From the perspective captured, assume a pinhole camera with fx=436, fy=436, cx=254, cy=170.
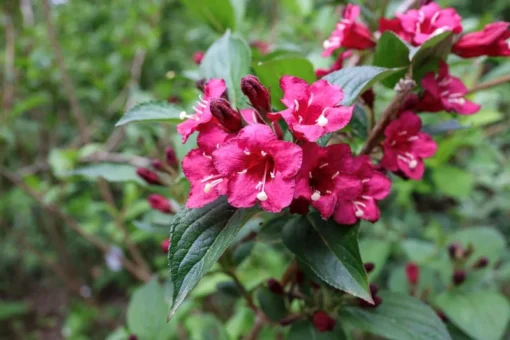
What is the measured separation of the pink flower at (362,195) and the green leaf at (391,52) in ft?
0.52

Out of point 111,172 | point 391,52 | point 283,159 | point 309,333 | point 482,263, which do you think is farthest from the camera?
point 482,263

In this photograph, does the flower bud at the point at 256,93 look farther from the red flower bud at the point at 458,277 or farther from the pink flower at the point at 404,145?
the red flower bud at the point at 458,277

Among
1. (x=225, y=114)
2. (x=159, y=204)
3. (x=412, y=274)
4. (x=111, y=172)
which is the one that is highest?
(x=225, y=114)

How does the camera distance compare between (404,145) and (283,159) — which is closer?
(283,159)

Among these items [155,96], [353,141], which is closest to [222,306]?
[155,96]

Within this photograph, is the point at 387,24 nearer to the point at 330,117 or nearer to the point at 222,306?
the point at 330,117

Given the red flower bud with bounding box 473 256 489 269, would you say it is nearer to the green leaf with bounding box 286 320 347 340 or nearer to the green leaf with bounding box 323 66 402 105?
the green leaf with bounding box 286 320 347 340

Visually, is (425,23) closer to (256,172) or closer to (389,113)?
(389,113)

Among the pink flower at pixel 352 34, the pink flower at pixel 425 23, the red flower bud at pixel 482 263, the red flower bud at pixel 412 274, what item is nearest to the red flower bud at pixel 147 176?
the pink flower at pixel 352 34

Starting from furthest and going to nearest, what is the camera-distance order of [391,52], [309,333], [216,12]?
[216,12] < [309,333] < [391,52]

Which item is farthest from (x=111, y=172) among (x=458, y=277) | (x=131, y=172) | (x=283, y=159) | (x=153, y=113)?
(x=458, y=277)

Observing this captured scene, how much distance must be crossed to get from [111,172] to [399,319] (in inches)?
23.6

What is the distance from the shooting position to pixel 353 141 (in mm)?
728

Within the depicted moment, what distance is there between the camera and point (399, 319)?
72cm
